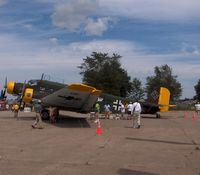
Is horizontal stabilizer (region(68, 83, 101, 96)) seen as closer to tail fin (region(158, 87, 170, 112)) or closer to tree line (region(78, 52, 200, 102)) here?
tail fin (region(158, 87, 170, 112))

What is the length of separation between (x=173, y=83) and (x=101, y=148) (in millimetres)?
96419

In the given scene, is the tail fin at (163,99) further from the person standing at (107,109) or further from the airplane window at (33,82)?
the airplane window at (33,82)

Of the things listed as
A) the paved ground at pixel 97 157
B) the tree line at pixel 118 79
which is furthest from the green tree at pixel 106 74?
the paved ground at pixel 97 157

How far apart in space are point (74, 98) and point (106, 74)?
6845 cm

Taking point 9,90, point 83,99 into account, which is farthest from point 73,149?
point 9,90

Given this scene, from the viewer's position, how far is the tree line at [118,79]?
9075 cm

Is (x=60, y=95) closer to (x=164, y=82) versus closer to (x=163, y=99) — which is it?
(x=163, y=99)

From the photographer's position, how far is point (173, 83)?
107 m

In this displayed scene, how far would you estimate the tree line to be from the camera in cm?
9075

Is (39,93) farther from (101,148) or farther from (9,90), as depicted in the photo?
(101,148)

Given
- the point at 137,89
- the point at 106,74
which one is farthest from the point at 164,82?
the point at 106,74

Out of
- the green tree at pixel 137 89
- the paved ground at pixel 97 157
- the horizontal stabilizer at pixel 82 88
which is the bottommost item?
the paved ground at pixel 97 157

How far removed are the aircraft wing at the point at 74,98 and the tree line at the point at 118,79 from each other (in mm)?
58045

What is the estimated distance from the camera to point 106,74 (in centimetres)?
9250
